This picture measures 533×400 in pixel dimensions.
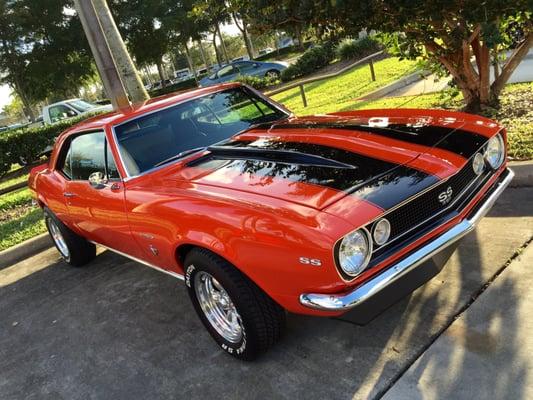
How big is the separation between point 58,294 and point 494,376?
12.8 ft

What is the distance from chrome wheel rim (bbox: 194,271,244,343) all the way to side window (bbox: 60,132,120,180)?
3.85 feet

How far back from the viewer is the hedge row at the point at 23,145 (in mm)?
12180

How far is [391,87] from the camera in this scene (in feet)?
34.0

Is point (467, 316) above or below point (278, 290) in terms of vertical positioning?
below

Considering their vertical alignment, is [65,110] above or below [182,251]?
above

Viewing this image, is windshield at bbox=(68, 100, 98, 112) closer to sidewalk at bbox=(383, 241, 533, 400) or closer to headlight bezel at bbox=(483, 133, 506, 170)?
headlight bezel at bbox=(483, 133, 506, 170)

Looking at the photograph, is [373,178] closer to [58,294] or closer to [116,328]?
[116,328]

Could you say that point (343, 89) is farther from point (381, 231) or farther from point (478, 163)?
point (381, 231)

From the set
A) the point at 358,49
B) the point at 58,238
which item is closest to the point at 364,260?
the point at 58,238

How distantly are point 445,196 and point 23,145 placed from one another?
12.0 meters

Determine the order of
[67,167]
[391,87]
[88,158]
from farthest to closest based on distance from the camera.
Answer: [391,87], [67,167], [88,158]

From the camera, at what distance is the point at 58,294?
190 inches

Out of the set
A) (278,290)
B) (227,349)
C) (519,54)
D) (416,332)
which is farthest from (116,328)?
(519,54)

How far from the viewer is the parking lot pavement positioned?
2832 millimetres
